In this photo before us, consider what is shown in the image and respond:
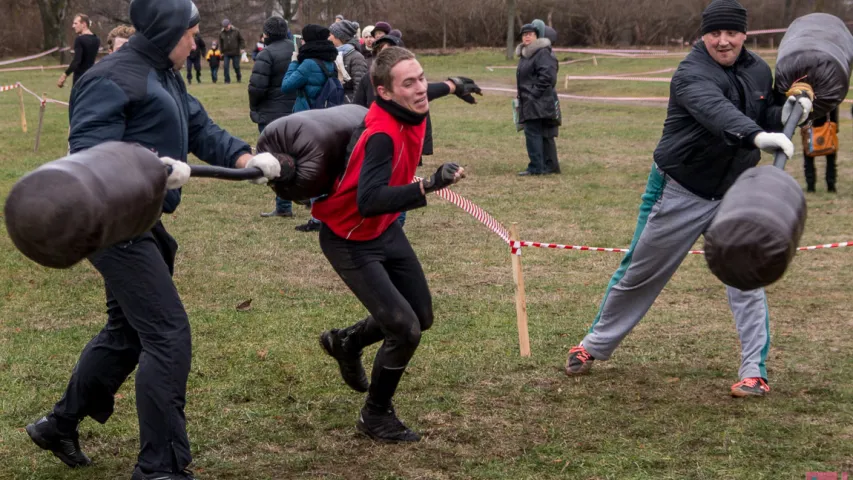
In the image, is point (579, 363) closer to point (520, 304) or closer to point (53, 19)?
point (520, 304)

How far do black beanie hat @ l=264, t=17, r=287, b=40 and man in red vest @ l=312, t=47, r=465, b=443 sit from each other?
6377 mm

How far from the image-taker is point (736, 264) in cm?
357

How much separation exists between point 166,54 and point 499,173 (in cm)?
1072

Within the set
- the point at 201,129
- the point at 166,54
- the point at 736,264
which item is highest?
the point at 166,54

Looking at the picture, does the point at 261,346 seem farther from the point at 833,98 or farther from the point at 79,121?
the point at 833,98

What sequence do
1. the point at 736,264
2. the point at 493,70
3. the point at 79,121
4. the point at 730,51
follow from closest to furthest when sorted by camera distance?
the point at 736,264
the point at 79,121
the point at 730,51
the point at 493,70

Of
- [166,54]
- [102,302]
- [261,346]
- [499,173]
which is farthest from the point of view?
[499,173]

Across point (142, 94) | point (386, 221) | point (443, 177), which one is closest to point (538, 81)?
point (386, 221)

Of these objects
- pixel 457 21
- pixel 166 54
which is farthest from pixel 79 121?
pixel 457 21

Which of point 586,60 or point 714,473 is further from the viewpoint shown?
point 586,60

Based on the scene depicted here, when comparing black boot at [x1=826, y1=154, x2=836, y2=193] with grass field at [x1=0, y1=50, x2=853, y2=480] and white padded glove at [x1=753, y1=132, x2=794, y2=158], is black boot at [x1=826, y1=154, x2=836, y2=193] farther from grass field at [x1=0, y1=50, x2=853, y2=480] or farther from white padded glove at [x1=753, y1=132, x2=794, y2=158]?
white padded glove at [x1=753, y1=132, x2=794, y2=158]

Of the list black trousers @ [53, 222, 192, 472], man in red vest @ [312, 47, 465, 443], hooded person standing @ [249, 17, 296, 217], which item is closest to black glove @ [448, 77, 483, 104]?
man in red vest @ [312, 47, 465, 443]

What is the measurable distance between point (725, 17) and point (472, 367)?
256cm

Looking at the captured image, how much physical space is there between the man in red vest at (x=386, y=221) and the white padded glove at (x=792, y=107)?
1.81 meters
